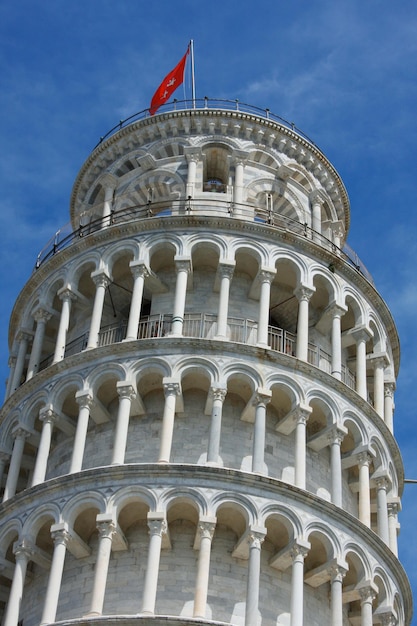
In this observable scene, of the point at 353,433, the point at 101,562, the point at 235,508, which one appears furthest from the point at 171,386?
the point at 353,433

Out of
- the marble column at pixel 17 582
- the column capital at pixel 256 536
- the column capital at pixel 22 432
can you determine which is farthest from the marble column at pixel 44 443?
the column capital at pixel 256 536

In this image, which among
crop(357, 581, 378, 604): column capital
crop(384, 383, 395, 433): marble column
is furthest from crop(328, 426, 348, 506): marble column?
crop(384, 383, 395, 433): marble column

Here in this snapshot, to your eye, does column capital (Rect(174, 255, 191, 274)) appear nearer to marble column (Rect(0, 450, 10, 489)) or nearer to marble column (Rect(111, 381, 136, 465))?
marble column (Rect(111, 381, 136, 465))

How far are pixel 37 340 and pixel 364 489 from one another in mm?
10744

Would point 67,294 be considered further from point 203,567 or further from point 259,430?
point 203,567

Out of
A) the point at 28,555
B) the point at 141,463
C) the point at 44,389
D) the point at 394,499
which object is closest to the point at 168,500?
the point at 141,463

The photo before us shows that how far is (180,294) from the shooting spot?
115 feet

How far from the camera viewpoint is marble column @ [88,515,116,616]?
1123 inches

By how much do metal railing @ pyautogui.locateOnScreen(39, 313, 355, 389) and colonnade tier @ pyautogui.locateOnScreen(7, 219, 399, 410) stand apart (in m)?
0.04

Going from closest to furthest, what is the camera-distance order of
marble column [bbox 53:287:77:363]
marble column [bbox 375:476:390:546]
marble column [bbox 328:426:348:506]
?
marble column [bbox 328:426:348:506], marble column [bbox 375:476:390:546], marble column [bbox 53:287:77:363]

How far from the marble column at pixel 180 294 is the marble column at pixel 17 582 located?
7.13 m

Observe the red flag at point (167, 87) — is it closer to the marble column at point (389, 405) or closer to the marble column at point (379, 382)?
the marble column at point (379, 382)

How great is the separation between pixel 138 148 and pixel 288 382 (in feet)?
42.4

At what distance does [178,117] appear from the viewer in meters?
42.4
